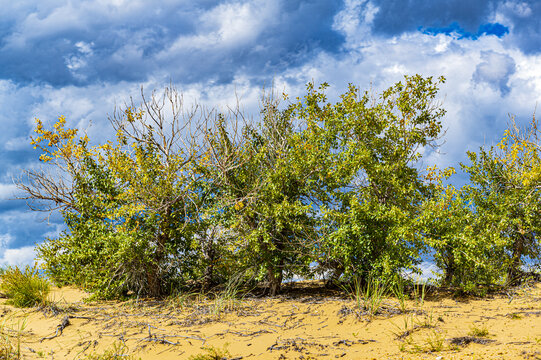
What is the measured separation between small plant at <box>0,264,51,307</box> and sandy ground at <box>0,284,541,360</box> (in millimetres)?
332

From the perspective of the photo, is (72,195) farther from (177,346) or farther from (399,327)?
(399,327)

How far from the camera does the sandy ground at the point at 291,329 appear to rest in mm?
6156

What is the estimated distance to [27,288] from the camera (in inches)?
433

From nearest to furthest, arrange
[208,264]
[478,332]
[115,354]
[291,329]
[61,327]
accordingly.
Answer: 1. [478,332]
2. [115,354]
3. [291,329]
4. [61,327]
5. [208,264]

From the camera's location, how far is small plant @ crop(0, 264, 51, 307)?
1093 centimetres

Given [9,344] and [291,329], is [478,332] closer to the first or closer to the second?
[291,329]

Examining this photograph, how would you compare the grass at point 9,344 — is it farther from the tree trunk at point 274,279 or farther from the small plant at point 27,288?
the tree trunk at point 274,279

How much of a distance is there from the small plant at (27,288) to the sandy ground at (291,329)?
33cm

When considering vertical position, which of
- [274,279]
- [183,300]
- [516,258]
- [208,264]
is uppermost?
[208,264]

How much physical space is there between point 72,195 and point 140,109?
3436 mm

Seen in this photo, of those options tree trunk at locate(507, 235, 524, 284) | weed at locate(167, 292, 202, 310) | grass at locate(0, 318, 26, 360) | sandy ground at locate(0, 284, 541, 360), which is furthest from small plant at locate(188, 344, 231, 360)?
tree trunk at locate(507, 235, 524, 284)

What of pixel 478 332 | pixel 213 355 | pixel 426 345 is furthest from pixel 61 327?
pixel 478 332

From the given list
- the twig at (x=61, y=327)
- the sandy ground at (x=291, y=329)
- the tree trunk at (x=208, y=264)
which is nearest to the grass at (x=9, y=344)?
the sandy ground at (x=291, y=329)

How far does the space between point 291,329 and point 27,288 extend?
7325 millimetres
